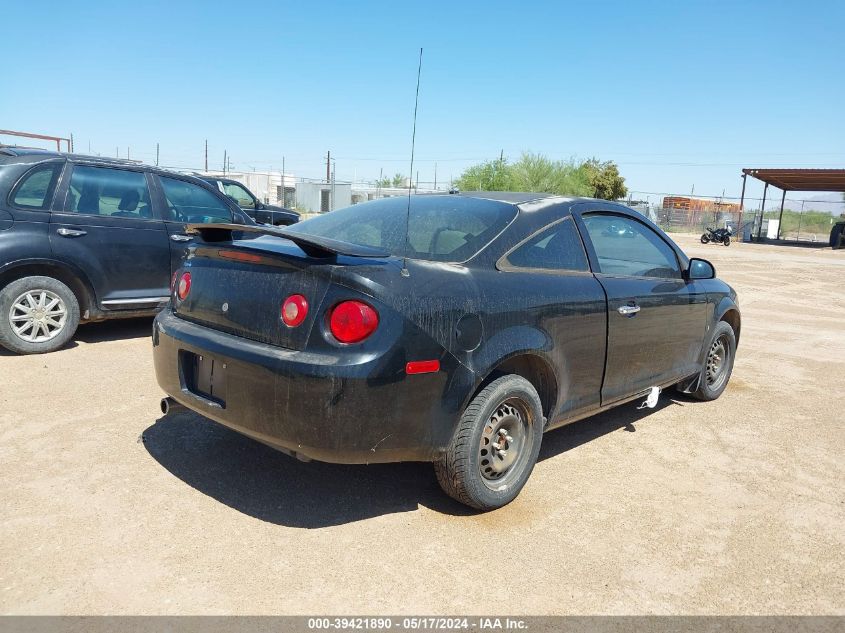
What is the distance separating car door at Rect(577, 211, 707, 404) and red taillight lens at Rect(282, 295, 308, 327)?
1857 mm

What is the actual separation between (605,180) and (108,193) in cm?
4514

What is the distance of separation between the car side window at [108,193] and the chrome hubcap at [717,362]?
16.9 feet

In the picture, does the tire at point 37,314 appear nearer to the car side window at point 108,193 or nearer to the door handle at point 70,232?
the door handle at point 70,232

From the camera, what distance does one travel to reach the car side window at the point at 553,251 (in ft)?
10.9

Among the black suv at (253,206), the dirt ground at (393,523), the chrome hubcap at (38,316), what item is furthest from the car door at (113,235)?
the black suv at (253,206)

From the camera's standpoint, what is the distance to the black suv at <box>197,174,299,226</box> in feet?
38.5

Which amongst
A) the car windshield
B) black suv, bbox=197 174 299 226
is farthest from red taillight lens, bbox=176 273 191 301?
black suv, bbox=197 174 299 226

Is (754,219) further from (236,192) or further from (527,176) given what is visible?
(236,192)

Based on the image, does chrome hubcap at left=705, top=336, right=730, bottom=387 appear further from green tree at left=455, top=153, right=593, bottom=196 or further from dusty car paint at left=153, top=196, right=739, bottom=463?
green tree at left=455, top=153, right=593, bottom=196

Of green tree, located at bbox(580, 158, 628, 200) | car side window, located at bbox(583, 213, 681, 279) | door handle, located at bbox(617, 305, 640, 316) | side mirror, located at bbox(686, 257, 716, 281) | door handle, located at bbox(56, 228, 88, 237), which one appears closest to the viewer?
door handle, located at bbox(617, 305, 640, 316)

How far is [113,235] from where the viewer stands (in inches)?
229

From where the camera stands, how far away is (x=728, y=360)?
5.41 meters

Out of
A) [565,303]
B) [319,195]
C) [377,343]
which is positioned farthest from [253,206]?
[319,195]

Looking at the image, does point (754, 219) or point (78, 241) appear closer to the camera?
point (78, 241)
